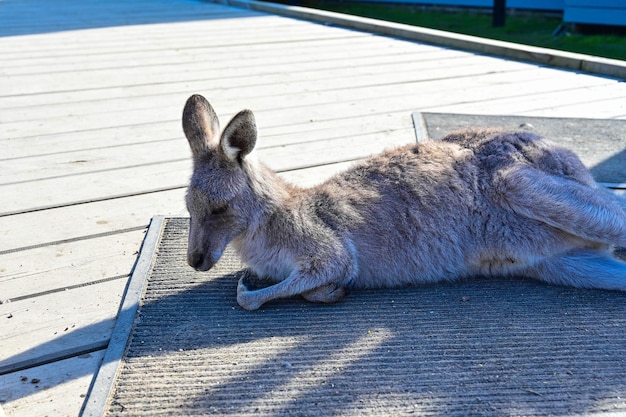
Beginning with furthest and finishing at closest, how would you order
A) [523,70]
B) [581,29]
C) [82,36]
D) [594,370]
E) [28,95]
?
[581,29]
[82,36]
[523,70]
[28,95]
[594,370]

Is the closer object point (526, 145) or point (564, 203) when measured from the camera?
point (564, 203)

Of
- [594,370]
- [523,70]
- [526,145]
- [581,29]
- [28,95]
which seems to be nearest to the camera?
[594,370]

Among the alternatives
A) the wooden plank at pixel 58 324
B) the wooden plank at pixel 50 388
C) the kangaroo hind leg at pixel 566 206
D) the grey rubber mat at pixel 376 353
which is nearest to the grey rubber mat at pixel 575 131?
the kangaroo hind leg at pixel 566 206

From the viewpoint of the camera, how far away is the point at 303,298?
304 cm

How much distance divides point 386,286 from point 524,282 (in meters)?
0.61

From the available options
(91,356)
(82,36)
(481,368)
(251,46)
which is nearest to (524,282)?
(481,368)

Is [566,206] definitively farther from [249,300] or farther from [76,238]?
[76,238]

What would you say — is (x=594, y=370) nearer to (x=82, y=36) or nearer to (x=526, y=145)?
(x=526, y=145)

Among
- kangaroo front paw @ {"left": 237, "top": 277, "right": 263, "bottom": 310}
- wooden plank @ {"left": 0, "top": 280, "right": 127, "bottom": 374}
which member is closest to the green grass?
kangaroo front paw @ {"left": 237, "top": 277, "right": 263, "bottom": 310}

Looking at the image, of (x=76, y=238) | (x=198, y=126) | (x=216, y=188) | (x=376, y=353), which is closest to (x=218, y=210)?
(x=216, y=188)

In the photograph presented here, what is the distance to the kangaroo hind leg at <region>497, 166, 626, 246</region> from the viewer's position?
3.10m

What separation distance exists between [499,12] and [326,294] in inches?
428

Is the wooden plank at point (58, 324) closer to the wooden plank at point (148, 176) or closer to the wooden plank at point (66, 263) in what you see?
the wooden plank at point (66, 263)

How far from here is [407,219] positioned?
126 inches
